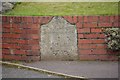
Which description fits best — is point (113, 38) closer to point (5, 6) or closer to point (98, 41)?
point (98, 41)

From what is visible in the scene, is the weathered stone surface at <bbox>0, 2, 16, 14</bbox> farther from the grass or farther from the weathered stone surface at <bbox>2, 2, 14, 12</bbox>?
the grass

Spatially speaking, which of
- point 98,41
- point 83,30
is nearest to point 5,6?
point 83,30

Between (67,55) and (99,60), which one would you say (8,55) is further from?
(99,60)

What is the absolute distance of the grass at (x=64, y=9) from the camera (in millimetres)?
7500

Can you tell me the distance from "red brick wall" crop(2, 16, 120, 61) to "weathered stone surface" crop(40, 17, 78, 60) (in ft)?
0.34

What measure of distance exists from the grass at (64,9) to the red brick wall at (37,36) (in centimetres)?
41

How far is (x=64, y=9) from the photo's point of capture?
7.88m

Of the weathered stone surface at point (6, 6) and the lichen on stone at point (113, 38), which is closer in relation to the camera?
the lichen on stone at point (113, 38)

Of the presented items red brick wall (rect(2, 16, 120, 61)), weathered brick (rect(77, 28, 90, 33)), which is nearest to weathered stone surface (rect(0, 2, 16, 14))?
red brick wall (rect(2, 16, 120, 61))

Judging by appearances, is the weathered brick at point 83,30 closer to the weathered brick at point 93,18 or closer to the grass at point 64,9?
the weathered brick at point 93,18

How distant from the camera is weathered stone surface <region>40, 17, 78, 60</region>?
700 cm

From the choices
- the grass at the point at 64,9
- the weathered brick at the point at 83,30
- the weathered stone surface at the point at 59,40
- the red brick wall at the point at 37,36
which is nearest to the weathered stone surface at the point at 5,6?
the grass at the point at 64,9

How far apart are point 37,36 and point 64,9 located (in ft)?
3.92

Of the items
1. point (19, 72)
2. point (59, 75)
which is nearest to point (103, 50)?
point (59, 75)
